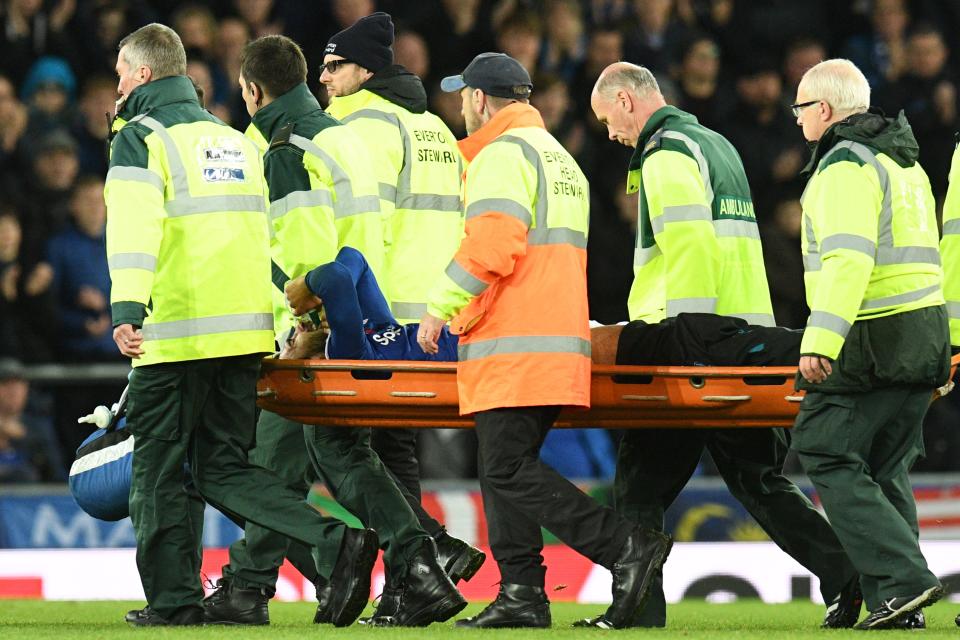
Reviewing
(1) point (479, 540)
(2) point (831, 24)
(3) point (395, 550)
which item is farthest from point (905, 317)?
(2) point (831, 24)

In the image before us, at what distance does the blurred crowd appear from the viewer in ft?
35.8

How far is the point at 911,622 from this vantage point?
20.6 ft

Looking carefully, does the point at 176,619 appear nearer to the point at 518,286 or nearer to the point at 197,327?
the point at 197,327

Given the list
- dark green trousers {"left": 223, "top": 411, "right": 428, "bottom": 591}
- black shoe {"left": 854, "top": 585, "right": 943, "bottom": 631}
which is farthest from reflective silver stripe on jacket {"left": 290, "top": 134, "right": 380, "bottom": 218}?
black shoe {"left": 854, "top": 585, "right": 943, "bottom": 631}

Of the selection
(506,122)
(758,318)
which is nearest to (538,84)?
(758,318)

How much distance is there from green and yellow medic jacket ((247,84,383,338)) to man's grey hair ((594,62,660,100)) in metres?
1.02

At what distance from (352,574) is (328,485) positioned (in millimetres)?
710

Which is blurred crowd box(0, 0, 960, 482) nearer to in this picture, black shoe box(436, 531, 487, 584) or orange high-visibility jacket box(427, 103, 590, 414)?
black shoe box(436, 531, 487, 584)

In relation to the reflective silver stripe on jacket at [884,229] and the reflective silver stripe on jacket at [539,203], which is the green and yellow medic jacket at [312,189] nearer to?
the reflective silver stripe on jacket at [539,203]

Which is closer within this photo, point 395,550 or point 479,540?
point 395,550

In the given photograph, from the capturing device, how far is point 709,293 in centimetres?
675

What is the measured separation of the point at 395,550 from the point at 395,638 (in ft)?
2.64

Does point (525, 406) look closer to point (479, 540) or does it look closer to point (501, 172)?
point (501, 172)

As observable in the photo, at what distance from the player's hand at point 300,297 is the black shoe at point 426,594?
0.97 meters
